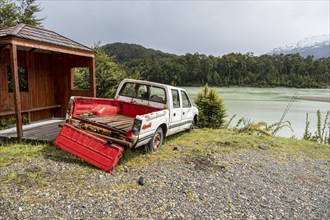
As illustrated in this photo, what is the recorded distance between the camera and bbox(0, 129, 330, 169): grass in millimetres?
4895

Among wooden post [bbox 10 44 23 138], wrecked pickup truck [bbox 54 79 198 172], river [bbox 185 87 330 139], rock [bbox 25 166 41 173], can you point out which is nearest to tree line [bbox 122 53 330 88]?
river [bbox 185 87 330 139]

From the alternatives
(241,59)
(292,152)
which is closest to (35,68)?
(292,152)

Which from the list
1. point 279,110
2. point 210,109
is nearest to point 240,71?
point 279,110

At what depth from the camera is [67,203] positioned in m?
3.19

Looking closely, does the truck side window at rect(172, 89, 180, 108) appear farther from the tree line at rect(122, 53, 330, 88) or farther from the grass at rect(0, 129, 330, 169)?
the tree line at rect(122, 53, 330, 88)

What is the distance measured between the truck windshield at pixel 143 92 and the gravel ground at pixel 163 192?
1860mm

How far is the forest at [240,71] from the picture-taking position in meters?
66.9

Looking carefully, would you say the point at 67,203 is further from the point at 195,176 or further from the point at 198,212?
the point at 195,176

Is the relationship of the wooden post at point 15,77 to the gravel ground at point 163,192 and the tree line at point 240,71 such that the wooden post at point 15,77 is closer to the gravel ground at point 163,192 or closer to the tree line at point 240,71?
the gravel ground at point 163,192

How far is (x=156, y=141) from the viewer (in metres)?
5.83

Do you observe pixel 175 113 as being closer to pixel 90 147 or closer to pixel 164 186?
pixel 90 147

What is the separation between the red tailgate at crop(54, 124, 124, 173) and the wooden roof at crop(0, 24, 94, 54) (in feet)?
8.37

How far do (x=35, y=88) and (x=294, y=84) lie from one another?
228 ft

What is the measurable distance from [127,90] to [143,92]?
1.88 ft
